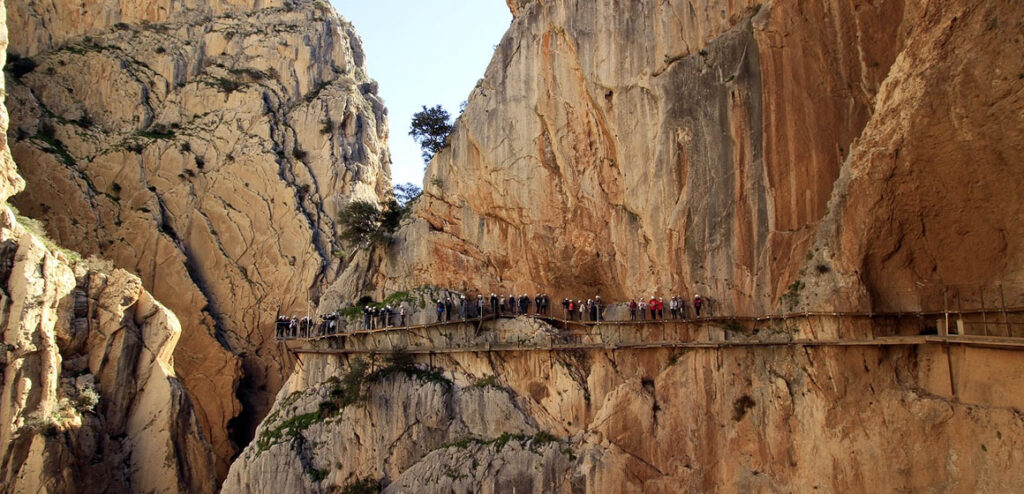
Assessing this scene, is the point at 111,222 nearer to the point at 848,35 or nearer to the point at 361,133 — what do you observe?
the point at 361,133

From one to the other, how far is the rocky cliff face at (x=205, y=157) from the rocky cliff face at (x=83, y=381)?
5323mm

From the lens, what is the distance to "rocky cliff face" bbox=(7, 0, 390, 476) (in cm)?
4672

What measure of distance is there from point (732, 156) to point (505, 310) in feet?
36.7

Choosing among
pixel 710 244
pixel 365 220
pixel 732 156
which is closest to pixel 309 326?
pixel 365 220

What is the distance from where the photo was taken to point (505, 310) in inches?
1202

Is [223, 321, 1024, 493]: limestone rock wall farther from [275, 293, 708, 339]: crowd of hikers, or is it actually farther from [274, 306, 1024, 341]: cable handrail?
[275, 293, 708, 339]: crowd of hikers

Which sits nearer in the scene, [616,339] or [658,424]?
[658,424]

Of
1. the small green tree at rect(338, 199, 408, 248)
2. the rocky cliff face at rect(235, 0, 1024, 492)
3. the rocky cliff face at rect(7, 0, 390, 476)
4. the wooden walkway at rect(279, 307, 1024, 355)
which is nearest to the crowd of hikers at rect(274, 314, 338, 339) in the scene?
the wooden walkway at rect(279, 307, 1024, 355)

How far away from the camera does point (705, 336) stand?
25.4 metres

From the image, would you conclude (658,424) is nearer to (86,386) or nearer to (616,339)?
(616,339)

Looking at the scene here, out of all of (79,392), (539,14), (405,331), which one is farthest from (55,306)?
(539,14)

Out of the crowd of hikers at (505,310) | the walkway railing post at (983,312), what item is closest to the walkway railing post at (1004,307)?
the walkway railing post at (983,312)

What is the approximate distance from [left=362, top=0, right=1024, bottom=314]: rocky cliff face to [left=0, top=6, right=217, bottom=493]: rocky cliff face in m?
15.7

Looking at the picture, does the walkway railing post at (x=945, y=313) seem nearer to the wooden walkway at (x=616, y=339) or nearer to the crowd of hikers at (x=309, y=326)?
the wooden walkway at (x=616, y=339)
